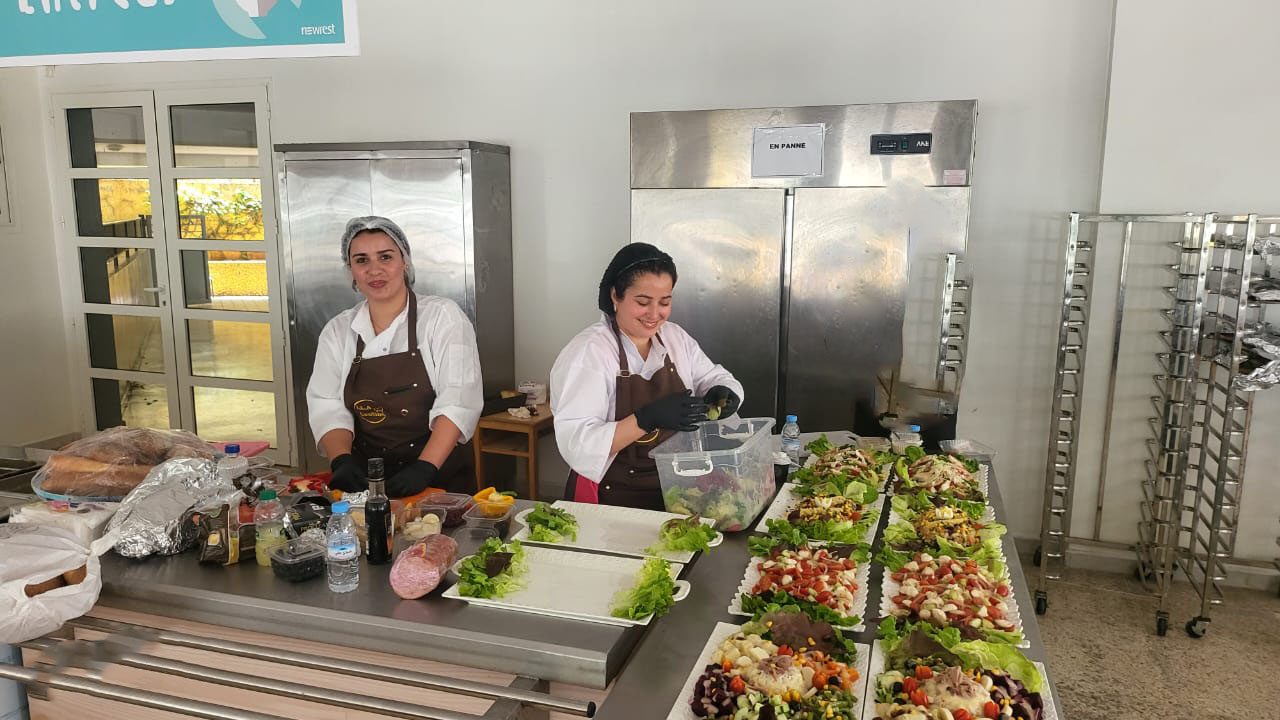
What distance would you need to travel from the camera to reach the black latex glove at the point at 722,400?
2.88m

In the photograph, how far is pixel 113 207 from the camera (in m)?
6.34

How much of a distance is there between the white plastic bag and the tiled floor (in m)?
2.98

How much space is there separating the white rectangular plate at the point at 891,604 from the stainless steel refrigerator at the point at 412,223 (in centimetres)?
342

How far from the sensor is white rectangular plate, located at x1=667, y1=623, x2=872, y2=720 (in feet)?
5.14

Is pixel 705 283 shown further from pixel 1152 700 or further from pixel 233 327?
pixel 233 327

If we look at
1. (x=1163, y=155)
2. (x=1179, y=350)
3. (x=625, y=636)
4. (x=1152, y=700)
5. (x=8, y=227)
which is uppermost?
(x=1163, y=155)

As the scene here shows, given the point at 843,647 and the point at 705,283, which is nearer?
the point at 843,647

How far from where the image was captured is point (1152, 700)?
3.34 meters

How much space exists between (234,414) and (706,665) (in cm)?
557

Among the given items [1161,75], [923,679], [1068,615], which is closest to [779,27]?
[1161,75]

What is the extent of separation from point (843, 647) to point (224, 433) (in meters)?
5.71

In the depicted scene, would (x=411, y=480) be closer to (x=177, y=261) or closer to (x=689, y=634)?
(x=689, y=634)

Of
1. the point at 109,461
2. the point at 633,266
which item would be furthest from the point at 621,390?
the point at 109,461

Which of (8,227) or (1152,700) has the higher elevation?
(8,227)
